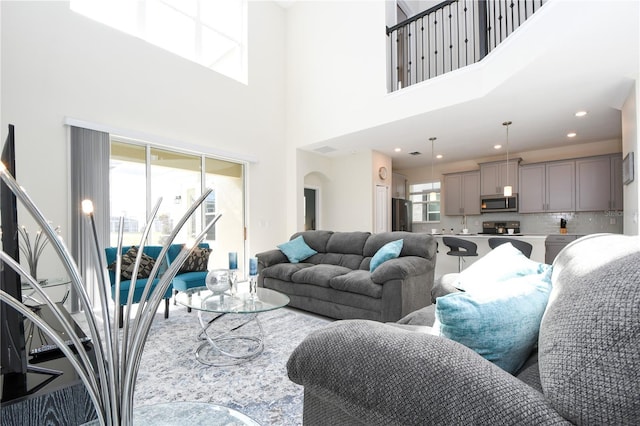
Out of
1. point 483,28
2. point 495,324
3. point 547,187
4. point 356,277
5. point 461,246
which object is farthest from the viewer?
point 547,187

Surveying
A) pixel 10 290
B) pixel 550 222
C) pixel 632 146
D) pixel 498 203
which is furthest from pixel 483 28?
pixel 10 290

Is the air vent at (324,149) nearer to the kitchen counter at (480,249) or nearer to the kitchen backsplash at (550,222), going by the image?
the kitchen counter at (480,249)

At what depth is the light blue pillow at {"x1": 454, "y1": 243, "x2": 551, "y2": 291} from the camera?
1.59 meters

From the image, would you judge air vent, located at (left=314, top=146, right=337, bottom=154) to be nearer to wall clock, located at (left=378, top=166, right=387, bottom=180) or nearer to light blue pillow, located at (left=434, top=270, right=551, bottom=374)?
wall clock, located at (left=378, top=166, right=387, bottom=180)

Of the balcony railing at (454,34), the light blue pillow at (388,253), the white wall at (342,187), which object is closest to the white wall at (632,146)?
the balcony railing at (454,34)

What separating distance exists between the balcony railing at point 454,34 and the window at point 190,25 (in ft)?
9.77

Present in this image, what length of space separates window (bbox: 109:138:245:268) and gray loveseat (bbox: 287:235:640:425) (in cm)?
327

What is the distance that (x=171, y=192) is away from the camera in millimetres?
4816

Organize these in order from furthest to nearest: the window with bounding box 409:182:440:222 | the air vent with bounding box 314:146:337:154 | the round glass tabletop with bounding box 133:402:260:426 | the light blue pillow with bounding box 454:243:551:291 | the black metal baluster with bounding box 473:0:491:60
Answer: the window with bounding box 409:182:440:222
the air vent with bounding box 314:146:337:154
the black metal baluster with bounding box 473:0:491:60
the light blue pillow with bounding box 454:243:551:291
the round glass tabletop with bounding box 133:402:260:426

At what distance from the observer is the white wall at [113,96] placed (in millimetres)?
3424

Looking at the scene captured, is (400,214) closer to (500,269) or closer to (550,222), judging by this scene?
(550,222)

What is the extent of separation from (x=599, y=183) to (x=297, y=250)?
577 cm

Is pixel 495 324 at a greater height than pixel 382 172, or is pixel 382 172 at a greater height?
pixel 382 172

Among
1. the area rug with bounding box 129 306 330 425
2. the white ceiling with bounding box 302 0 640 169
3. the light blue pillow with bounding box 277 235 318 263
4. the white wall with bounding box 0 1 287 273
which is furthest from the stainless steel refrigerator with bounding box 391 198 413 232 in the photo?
the area rug with bounding box 129 306 330 425
